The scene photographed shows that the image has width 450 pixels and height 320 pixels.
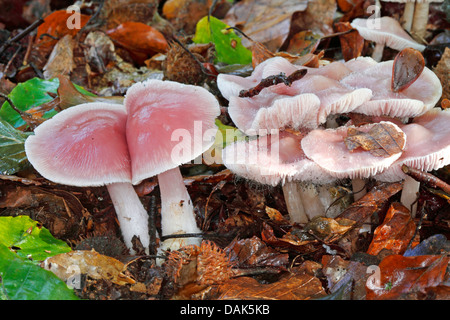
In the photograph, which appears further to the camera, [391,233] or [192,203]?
[192,203]

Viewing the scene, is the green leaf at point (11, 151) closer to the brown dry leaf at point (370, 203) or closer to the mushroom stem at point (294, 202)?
the mushroom stem at point (294, 202)

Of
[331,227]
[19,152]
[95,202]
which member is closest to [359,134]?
[331,227]

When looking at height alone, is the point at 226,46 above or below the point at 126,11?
below

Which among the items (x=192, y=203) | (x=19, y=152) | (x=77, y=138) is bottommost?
(x=192, y=203)

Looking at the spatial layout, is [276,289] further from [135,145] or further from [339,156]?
[135,145]

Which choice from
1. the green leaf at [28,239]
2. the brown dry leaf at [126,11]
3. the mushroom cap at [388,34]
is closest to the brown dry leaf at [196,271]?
the green leaf at [28,239]

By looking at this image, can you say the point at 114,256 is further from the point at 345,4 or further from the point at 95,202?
the point at 345,4

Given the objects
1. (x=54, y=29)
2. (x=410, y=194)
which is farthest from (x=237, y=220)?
(x=54, y=29)
